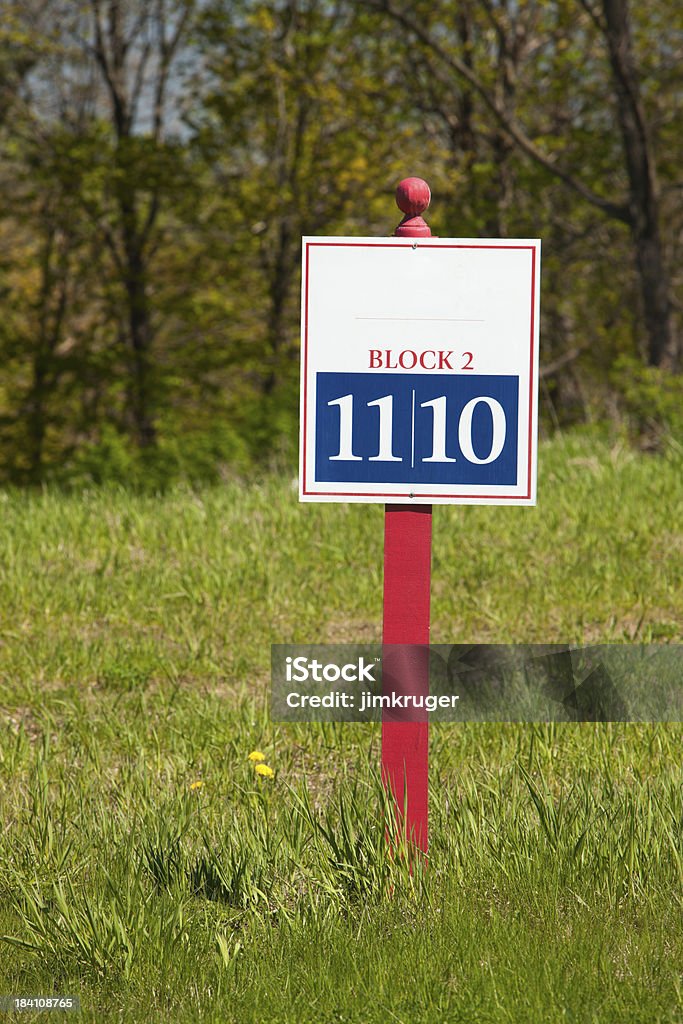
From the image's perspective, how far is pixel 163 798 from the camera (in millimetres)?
3537

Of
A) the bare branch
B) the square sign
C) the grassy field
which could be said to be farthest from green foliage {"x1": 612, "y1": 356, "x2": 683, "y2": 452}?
the square sign

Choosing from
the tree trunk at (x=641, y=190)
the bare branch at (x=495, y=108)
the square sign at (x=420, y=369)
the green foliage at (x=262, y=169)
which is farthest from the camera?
the green foliage at (x=262, y=169)

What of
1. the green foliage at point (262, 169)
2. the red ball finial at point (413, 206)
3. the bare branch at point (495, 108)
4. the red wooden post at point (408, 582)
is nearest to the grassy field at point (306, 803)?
the red wooden post at point (408, 582)

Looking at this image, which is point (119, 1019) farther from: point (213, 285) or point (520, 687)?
point (213, 285)

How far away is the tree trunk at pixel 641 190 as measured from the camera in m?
11.1

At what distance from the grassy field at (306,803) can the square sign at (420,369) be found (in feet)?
3.25

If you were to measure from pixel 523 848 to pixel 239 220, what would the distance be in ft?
48.7

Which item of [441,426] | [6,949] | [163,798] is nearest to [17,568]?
[163,798]

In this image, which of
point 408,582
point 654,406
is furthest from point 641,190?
point 408,582

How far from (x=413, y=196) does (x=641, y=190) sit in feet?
31.3

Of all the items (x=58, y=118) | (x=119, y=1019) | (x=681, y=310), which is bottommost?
(x=119, y=1019)

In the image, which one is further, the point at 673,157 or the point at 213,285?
the point at 213,285

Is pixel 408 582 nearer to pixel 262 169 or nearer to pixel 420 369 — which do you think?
pixel 420 369

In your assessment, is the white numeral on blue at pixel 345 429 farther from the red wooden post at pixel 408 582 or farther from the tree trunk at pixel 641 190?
the tree trunk at pixel 641 190
